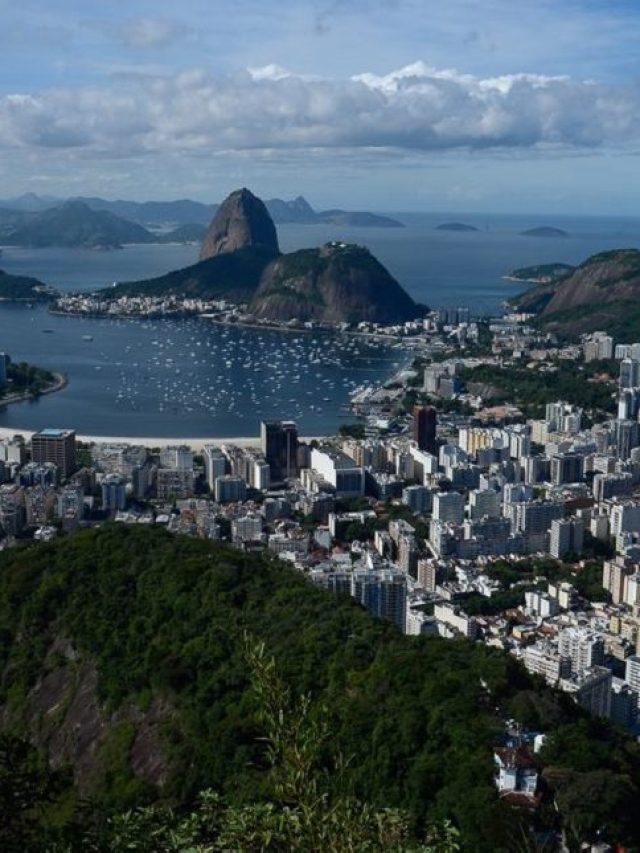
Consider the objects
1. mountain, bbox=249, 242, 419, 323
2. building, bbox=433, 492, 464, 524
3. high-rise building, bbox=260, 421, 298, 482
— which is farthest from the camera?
mountain, bbox=249, 242, 419, 323

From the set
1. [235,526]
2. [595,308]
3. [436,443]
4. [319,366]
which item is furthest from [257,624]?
[595,308]

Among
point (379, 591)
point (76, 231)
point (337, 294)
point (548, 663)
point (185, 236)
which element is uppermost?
point (76, 231)

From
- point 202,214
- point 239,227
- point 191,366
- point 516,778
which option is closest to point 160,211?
point 202,214

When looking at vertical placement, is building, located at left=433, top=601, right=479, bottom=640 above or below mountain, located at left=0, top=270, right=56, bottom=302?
below

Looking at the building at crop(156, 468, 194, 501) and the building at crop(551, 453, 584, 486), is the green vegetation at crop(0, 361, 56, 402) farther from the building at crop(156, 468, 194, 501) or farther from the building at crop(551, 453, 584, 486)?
the building at crop(551, 453, 584, 486)

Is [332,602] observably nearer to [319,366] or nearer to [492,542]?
[492,542]

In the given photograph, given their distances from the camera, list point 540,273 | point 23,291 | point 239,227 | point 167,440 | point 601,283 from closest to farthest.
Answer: point 167,440, point 601,283, point 23,291, point 540,273, point 239,227

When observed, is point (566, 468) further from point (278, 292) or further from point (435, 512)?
point (278, 292)

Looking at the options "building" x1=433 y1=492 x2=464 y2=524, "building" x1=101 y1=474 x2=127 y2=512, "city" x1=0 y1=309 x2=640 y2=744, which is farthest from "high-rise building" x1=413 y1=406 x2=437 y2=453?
"building" x1=101 y1=474 x2=127 y2=512
